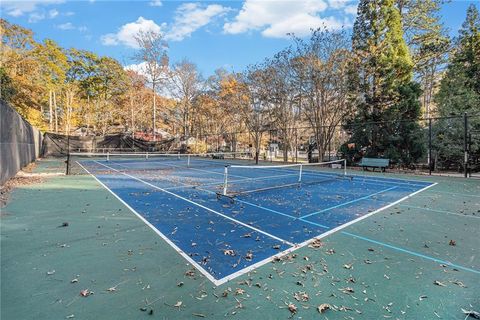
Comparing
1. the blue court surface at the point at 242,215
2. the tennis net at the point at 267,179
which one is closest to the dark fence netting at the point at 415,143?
the tennis net at the point at 267,179

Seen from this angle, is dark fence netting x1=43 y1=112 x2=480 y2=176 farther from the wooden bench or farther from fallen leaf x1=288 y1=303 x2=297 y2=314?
fallen leaf x1=288 y1=303 x2=297 y2=314

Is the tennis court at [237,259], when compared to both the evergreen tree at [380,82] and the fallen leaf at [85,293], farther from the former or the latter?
the evergreen tree at [380,82]

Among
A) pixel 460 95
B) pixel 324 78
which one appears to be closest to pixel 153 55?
pixel 324 78

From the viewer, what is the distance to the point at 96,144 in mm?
27734

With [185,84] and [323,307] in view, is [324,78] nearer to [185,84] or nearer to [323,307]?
[323,307]

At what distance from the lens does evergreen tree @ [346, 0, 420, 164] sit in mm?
16688

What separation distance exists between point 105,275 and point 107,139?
92.2 ft

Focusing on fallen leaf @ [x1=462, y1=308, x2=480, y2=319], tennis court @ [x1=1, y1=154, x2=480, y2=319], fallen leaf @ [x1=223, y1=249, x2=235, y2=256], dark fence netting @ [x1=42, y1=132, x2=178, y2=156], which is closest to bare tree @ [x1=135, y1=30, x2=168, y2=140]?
dark fence netting @ [x1=42, y1=132, x2=178, y2=156]

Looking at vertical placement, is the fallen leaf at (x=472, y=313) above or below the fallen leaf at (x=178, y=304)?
below

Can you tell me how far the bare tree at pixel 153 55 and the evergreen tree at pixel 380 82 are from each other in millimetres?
22956

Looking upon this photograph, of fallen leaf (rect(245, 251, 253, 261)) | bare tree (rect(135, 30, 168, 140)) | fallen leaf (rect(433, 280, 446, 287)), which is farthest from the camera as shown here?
bare tree (rect(135, 30, 168, 140))

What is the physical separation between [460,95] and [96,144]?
3010 centimetres

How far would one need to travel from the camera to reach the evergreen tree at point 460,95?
1470 cm

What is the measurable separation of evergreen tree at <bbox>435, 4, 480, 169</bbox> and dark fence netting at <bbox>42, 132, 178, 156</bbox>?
23.8 metres
